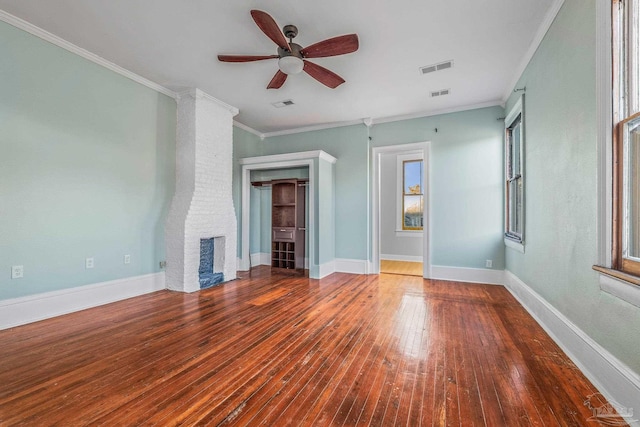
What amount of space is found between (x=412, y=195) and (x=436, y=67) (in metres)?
3.84

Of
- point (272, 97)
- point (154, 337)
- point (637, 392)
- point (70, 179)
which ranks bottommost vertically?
point (154, 337)

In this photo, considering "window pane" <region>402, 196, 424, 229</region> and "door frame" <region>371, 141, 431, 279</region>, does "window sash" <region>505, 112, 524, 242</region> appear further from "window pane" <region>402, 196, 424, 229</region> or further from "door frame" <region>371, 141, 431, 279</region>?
"window pane" <region>402, 196, 424, 229</region>

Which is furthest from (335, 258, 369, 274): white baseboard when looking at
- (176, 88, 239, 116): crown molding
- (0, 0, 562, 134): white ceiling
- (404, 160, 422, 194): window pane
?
(176, 88, 239, 116): crown molding

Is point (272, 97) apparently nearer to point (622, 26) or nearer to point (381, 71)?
point (381, 71)

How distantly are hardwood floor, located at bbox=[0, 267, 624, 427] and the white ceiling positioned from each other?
9.97 feet

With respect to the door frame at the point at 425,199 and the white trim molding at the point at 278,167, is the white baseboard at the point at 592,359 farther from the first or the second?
the white trim molding at the point at 278,167

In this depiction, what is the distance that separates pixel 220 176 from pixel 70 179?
6.33 ft

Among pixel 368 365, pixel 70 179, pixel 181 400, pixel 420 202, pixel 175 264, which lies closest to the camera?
pixel 181 400

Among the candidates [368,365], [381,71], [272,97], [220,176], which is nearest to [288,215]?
[220,176]

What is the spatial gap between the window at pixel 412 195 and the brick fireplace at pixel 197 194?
4.44 meters

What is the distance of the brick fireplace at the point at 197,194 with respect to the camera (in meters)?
4.10

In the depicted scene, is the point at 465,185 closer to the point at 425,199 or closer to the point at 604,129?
the point at 425,199

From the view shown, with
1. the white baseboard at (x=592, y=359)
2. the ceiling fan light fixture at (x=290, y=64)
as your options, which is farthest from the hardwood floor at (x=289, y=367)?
the ceiling fan light fixture at (x=290, y=64)

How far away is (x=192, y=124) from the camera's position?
167 inches
